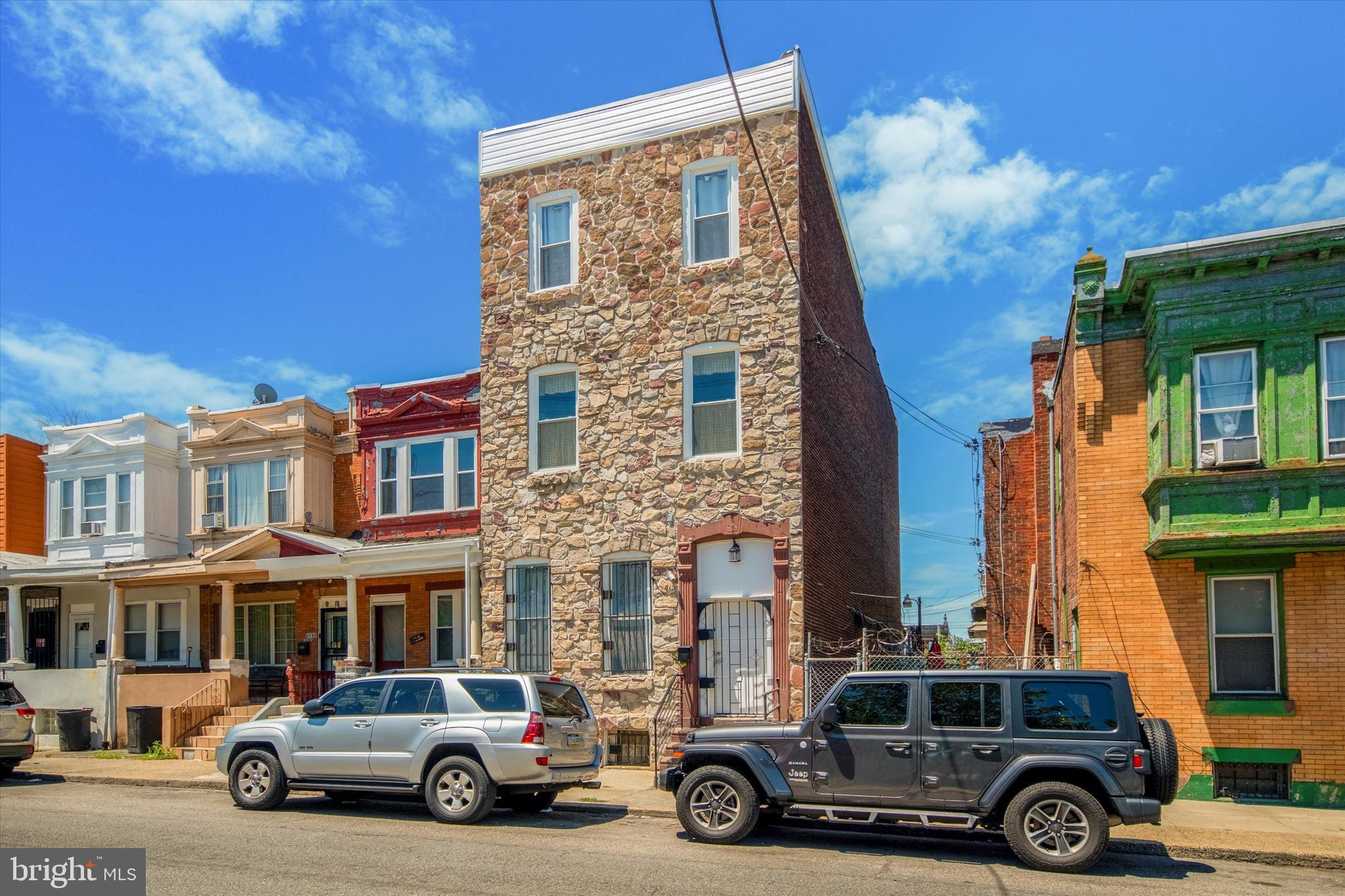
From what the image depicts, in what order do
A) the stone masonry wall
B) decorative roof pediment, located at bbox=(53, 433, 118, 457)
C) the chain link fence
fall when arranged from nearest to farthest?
1. the chain link fence
2. the stone masonry wall
3. decorative roof pediment, located at bbox=(53, 433, 118, 457)

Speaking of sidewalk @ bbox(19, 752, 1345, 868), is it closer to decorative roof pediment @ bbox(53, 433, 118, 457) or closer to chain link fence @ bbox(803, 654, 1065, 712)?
chain link fence @ bbox(803, 654, 1065, 712)

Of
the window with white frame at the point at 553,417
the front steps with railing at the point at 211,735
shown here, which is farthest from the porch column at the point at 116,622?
the window with white frame at the point at 553,417

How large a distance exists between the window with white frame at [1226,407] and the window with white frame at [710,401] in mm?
6774

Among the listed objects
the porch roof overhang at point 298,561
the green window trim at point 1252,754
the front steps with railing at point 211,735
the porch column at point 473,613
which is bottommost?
the front steps with railing at point 211,735

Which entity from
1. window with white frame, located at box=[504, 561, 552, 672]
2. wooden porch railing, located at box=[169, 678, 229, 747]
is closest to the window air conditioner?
window with white frame, located at box=[504, 561, 552, 672]

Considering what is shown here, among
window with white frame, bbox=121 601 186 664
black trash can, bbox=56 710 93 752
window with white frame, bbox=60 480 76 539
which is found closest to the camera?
black trash can, bbox=56 710 93 752

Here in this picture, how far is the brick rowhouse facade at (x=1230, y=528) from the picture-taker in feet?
45.8

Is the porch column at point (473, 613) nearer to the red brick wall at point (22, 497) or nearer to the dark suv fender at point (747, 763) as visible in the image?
the dark suv fender at point (747, 763)

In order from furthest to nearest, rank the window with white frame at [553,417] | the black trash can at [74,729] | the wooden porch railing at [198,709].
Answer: the black trash can at [74,729] → the wooden porch railing at [198,709] → the window with white frame at [553,417]

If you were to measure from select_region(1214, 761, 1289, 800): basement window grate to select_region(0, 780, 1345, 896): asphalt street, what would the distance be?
159 inches

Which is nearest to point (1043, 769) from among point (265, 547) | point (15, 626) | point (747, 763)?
point (747, 763)

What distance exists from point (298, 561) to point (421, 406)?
3.93 metres

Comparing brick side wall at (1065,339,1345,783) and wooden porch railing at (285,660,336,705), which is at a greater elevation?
brick side wall at (1065,339,1345,783)

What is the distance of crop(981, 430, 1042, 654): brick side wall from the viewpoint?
2527 centimetres
